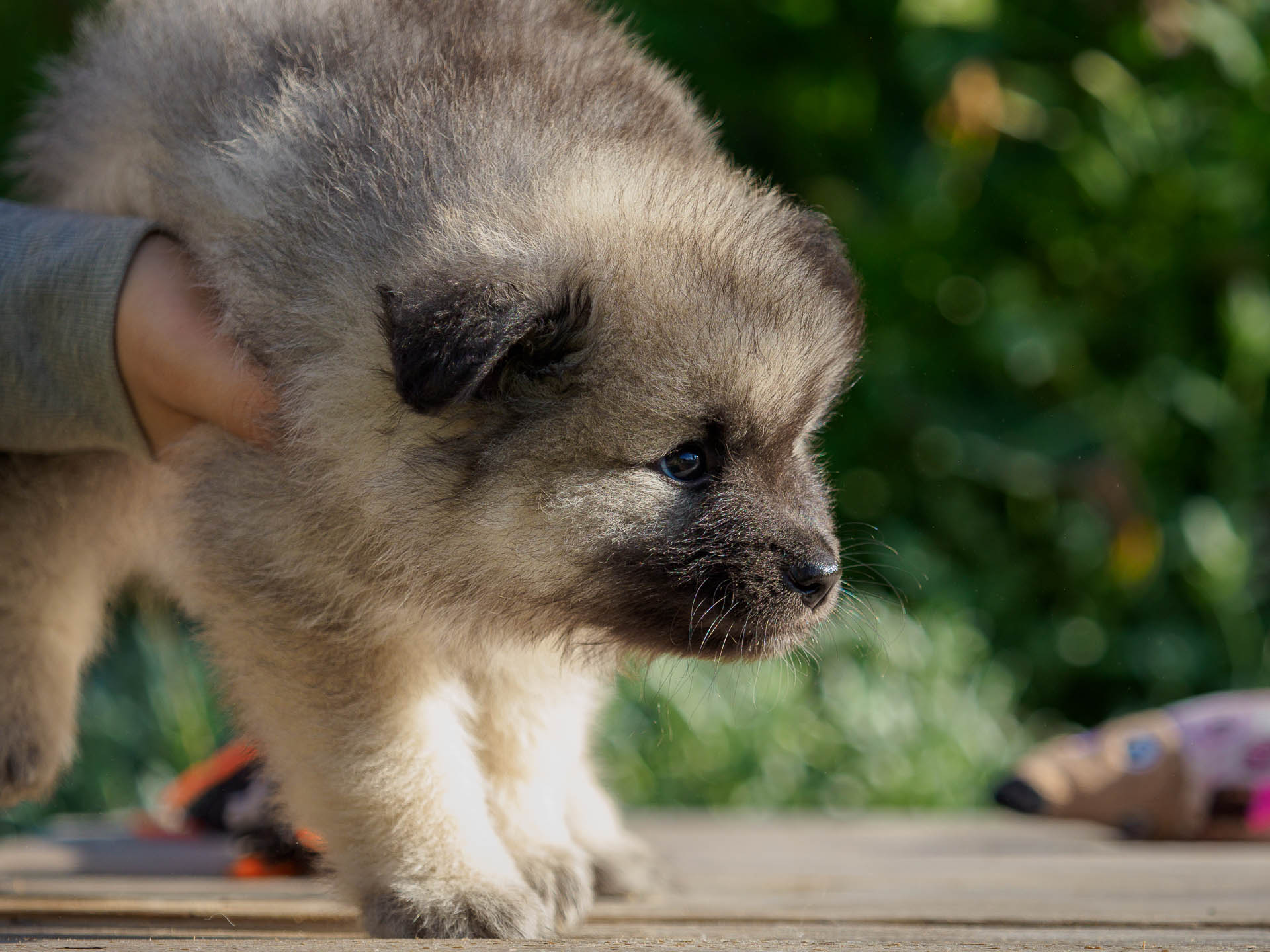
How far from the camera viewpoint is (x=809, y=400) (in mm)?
2520

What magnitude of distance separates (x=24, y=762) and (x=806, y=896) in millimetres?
1700

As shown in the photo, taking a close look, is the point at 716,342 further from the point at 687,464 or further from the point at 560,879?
the point at 560,879

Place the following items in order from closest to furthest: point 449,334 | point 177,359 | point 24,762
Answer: point 449,334 → point 177,359 → point 24,762

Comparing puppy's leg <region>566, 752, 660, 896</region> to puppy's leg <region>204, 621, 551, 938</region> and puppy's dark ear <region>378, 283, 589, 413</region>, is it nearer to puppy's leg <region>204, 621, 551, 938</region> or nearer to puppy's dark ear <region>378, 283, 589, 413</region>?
puppy's leg <region>204, 621, 551, 938</region>

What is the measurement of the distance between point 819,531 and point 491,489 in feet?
1.91

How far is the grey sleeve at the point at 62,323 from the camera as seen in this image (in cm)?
256

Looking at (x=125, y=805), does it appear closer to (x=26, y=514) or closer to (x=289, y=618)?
(x=26, y=514)

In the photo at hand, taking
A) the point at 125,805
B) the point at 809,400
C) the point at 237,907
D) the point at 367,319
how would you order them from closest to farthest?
the point at 367,319
the point at 809,400
the point at 237,907
the point at 125,805

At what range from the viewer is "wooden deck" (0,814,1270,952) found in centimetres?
222

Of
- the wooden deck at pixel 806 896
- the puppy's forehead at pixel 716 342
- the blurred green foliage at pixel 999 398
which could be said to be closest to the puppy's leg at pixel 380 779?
the wooden deck at pixel 806 896

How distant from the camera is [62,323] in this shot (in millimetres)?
2588

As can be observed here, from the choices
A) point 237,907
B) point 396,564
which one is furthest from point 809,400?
point 237,907

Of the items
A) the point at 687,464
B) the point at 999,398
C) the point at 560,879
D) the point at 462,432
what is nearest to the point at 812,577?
the point at 687,464

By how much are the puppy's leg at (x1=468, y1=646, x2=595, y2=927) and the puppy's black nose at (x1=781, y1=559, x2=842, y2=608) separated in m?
0.53
